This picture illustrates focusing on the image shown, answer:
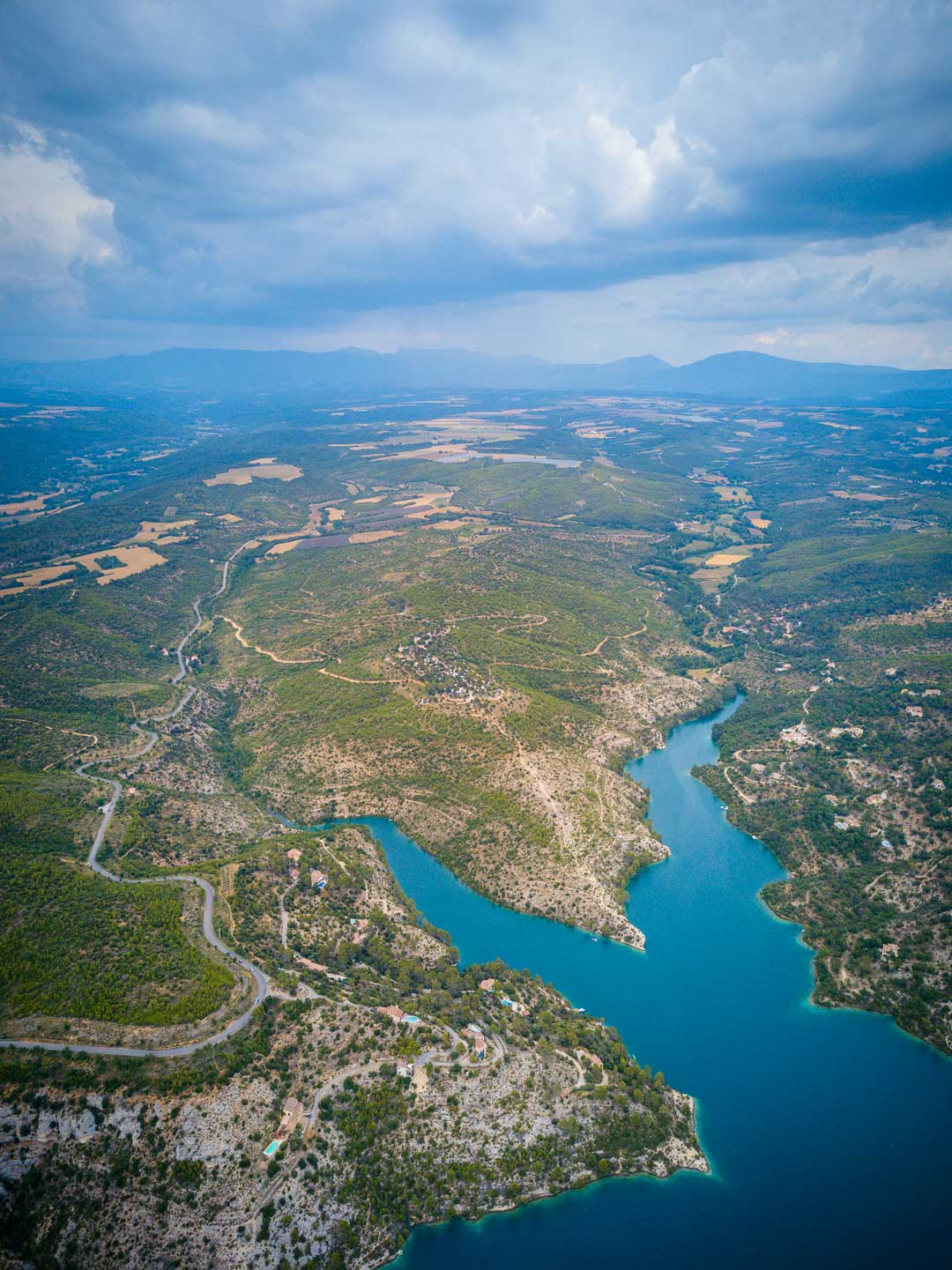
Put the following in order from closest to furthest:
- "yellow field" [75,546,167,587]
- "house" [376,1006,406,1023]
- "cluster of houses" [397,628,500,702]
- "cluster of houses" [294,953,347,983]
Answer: "house" [376,1006,406,1023], "cluster of houses" [294,953,347,983], "cluster of houses" [397,628,500,702], "yellow field" [75,546,167,587]

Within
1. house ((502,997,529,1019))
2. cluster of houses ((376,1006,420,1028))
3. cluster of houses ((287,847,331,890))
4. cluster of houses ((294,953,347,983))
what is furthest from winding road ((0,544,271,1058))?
house ((502,997,529,1019))

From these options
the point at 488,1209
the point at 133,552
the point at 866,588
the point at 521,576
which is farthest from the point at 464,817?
the point at 133,552

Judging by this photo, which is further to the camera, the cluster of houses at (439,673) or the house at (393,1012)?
the cluster of houses at (439,673)

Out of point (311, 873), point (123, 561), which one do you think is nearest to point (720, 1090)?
point (311, 873)

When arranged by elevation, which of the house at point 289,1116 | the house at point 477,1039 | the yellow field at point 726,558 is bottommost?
the house at point 477,1039

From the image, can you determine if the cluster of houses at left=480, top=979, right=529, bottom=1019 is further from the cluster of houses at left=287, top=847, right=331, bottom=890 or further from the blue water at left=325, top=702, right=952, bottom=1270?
the cluster of houses at left=287, top=847, right=331, bottom=890

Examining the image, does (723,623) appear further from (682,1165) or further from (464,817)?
(682,1165)

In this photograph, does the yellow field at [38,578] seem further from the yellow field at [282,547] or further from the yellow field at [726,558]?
the yellow field at [726,558]

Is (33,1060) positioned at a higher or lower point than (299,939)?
higher

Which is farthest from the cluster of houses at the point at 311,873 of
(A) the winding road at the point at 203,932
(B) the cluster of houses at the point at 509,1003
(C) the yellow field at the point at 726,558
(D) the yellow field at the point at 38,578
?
(C) the yellow field at the point at 726,558
